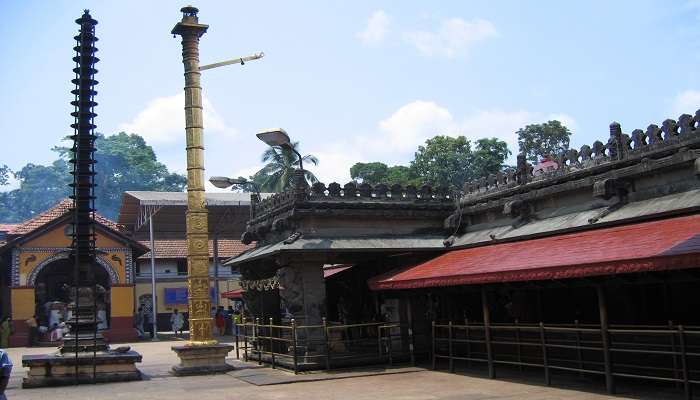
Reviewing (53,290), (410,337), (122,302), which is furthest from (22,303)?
Answer: (410,337)

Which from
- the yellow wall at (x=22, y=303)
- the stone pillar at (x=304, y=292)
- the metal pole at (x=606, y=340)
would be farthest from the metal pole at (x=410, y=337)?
the yellow wall at (x=22, y=303)

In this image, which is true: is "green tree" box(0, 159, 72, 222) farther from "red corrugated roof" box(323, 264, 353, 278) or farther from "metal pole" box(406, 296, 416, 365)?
"metal pole" box(406, 296, 416, 365)

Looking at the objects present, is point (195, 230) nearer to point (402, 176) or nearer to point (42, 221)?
point (42, 221)

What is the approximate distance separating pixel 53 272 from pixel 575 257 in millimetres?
30873

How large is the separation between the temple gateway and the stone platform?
3655 millimetres

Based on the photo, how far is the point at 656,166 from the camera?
12609mm

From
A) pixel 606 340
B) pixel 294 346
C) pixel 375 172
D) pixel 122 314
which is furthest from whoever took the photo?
pixel 375 172

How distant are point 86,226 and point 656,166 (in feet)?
47.0

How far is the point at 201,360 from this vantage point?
58.4 ft

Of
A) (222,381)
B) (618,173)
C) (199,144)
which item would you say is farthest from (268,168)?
(618,173)

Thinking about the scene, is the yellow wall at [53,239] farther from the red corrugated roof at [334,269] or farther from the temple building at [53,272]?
the red corrugated roof at [334,269]

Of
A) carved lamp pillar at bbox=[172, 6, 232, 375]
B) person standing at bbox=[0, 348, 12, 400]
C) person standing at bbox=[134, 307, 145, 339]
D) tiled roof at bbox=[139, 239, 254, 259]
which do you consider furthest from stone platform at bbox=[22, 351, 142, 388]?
tiled roof at bbox=[139, 239, 254, 259]

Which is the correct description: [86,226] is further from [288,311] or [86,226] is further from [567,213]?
[567,213]

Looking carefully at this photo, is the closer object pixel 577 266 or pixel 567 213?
pixel 577 266
